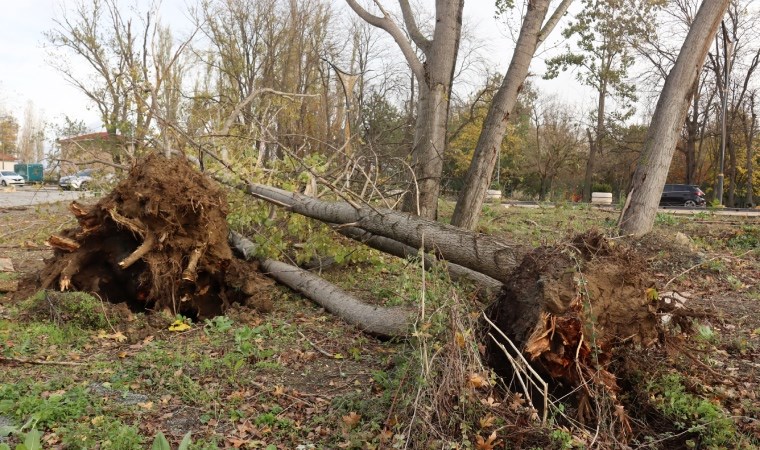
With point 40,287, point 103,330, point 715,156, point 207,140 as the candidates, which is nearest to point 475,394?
point 103,330

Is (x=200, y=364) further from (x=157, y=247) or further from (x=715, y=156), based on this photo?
(x=715, y=156)

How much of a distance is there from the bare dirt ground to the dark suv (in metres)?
26.9

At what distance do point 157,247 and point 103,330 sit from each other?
3.01 ft

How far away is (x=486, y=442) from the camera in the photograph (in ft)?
9.57

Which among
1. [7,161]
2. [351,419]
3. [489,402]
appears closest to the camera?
[489,402]

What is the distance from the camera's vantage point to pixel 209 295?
5918 mm

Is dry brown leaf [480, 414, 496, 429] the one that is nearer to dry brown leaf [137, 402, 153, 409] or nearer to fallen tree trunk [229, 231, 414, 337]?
fallen tree trunk [229, 231, 414, 337]

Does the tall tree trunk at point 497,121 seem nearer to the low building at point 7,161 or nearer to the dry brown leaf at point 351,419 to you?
the dry brown leaf at point 351,419

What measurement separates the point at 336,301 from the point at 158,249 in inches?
70.5

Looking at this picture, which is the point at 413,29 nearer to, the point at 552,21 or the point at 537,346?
the point at 552,21

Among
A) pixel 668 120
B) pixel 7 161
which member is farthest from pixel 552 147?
pixel 7 161

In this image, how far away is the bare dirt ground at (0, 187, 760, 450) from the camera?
3.08 m

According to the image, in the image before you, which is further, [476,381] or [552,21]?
[552,21]

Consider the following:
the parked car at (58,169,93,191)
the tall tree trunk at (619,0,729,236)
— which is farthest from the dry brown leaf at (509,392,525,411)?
the parked car at (58,169,93,191)
